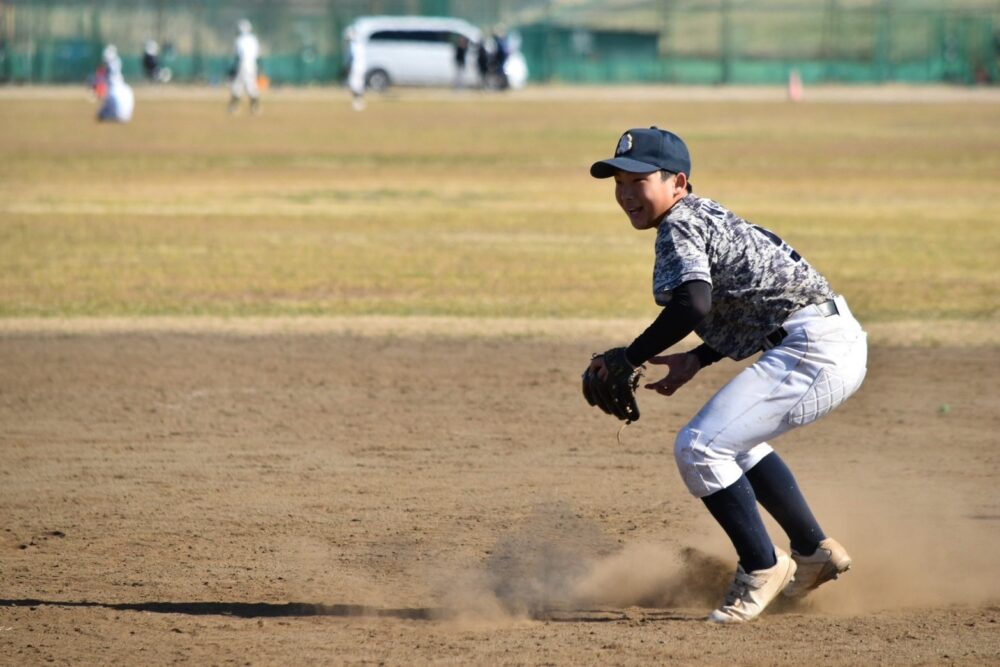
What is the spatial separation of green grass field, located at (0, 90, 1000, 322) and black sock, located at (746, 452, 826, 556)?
7.02 m

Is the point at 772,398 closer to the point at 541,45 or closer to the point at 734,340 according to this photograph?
the point at 734,340

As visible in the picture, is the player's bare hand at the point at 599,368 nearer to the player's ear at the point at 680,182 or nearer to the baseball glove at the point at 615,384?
the baseball glove at the point at 615,384

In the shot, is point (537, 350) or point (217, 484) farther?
point (537, 350)

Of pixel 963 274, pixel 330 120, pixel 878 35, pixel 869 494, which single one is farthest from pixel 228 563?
pixel 878 35

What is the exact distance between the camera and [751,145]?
29.8 m

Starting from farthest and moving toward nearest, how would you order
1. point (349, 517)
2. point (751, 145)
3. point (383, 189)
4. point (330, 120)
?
point (330, 120) < point (751, 145) < point (383, 189) < point (349, 517)

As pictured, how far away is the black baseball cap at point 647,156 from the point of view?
4.76 metres

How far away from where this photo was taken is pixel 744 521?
16.4ft

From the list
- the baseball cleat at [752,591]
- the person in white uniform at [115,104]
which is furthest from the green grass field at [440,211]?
the baseball cleat at [752,591]

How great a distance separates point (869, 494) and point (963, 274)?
7.90 meters

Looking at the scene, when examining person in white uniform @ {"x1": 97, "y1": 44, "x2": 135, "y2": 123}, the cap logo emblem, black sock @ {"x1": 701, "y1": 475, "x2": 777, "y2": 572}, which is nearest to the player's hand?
black sock @ {"x1": 701, "y1": 475, "x2": 777, "y2": 572}

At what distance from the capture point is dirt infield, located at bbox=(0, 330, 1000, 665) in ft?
16.7

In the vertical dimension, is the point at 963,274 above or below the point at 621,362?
below

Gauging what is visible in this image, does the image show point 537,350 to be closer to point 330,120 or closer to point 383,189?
point 383,189
